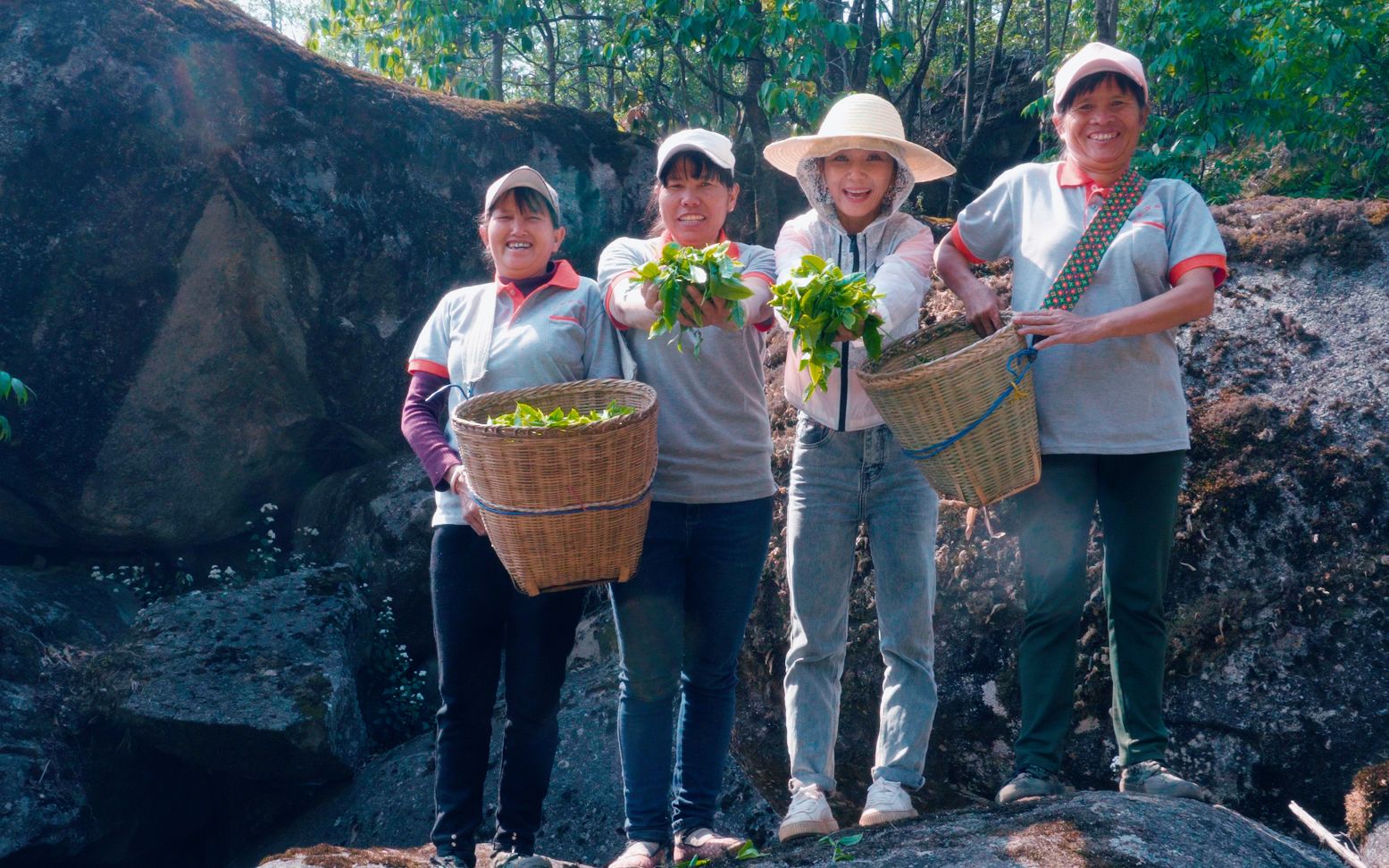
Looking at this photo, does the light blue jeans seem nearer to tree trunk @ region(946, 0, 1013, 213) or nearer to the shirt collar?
the shirt collar

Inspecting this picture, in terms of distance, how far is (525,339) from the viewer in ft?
10.7

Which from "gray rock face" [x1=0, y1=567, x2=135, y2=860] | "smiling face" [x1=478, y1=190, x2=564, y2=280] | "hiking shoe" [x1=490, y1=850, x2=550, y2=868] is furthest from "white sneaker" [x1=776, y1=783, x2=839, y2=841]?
"gray rock face" [x1=0, y1=567, x2=135, y2=860]

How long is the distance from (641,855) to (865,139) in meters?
1.98

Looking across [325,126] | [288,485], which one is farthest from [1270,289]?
[288,485]

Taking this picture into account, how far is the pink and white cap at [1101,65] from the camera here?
298 cm

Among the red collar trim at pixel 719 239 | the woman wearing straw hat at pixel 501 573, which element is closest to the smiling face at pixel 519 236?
the woman wearing straw hat at pixel 501 573

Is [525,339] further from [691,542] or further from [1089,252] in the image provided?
[1089,252]

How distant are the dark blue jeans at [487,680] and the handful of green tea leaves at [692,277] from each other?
2.98 ft

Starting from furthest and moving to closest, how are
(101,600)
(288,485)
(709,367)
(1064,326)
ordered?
(288,485) → (101,600) → (709,367) → (1064,326)

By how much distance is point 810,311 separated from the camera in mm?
2723

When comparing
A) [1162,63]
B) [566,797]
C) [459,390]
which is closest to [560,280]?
[459,390]

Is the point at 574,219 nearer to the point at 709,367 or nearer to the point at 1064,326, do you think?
the point at 709,367

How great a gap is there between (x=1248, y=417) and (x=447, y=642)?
8.71 feet

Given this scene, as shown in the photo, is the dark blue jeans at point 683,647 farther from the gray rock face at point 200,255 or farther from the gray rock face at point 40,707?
the gray rock face at point 200,255
